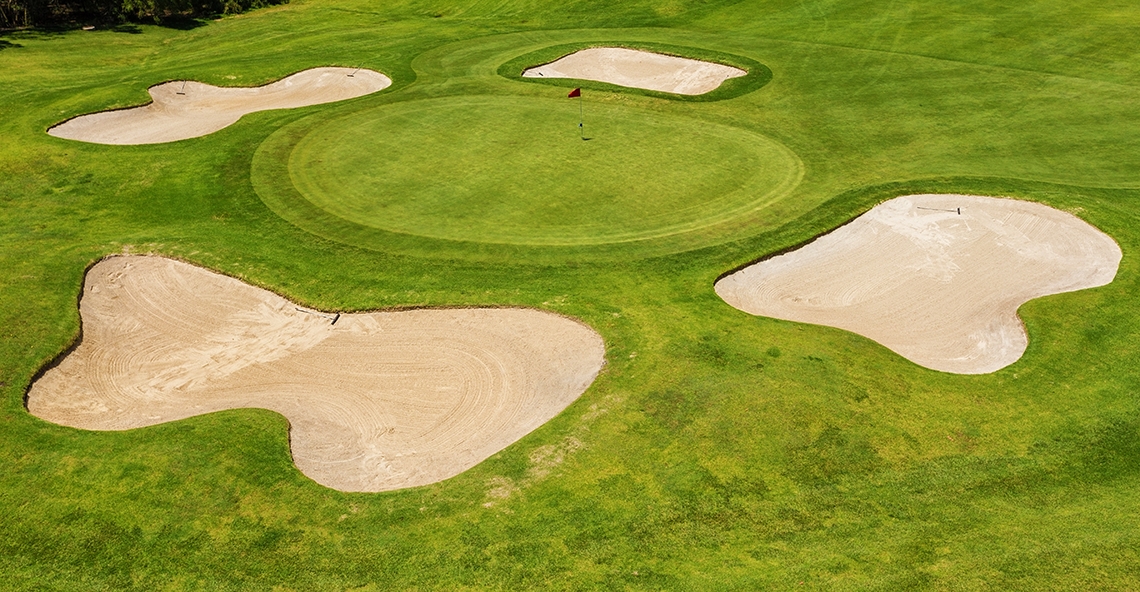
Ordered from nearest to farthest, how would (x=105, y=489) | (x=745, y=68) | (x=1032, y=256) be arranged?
(x=105, y=489)
(x=1032, y=256)
(x=745, y=68)

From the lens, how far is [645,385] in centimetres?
2111

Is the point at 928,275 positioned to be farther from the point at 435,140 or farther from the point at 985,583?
the point at 435,140

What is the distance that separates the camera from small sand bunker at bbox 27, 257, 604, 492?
19.8 meters

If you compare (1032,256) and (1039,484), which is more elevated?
(1032,256)

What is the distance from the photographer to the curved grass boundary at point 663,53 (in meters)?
42.0

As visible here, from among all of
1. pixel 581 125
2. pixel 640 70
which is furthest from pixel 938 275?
pixel 640 70

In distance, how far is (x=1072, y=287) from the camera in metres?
25.8

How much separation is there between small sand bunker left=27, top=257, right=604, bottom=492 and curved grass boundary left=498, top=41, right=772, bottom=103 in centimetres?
2185

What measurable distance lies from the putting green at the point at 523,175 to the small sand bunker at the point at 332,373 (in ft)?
15.3

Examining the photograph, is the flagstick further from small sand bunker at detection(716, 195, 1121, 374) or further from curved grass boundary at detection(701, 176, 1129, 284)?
small sand bunker at detection(716, 195, 1121, 374)

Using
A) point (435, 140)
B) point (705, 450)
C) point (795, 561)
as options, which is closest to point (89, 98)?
point (435, 140)

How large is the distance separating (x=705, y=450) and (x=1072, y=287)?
48.8 feet

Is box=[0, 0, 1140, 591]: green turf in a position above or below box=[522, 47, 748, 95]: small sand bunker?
below

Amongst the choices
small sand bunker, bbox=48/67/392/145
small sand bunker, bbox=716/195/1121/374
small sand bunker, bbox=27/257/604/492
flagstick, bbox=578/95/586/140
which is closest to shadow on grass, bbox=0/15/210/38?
small sand bunker, bbox=48/67/392/145
